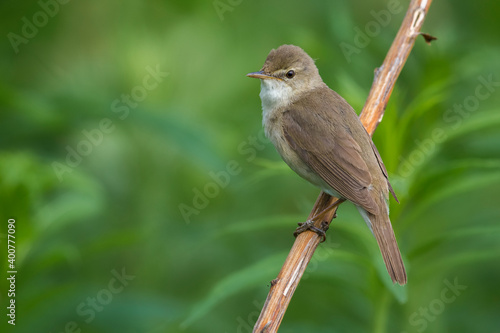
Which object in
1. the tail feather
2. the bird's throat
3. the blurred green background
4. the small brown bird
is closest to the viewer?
the tail feather

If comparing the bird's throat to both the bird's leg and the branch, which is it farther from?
the bird's leg

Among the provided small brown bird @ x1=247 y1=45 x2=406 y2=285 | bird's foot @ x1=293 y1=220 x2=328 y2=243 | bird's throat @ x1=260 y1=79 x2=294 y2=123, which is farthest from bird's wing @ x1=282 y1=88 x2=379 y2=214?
bird's foot @ x1=293 y1=220 x2=328 y2=243

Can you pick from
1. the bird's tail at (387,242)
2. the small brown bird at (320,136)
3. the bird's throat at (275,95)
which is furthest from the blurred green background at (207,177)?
the bird's throat at (275,95)

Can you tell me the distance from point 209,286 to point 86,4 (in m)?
2.81

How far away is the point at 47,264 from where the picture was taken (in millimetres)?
3291

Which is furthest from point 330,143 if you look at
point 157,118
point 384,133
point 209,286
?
point 209,286

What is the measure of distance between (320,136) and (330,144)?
0.09 metres

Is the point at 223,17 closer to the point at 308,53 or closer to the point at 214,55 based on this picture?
the point at 214,55

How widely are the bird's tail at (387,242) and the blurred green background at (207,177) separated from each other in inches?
2.4

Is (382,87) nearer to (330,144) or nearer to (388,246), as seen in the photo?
(330,144)

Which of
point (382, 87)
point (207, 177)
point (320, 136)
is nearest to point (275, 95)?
point (320, 136)

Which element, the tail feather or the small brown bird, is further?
the small brown bird

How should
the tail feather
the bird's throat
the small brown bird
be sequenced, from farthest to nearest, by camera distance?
the bird's throat → the small brown bird → the tail feather

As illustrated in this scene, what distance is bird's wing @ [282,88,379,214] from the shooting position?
3844mm
